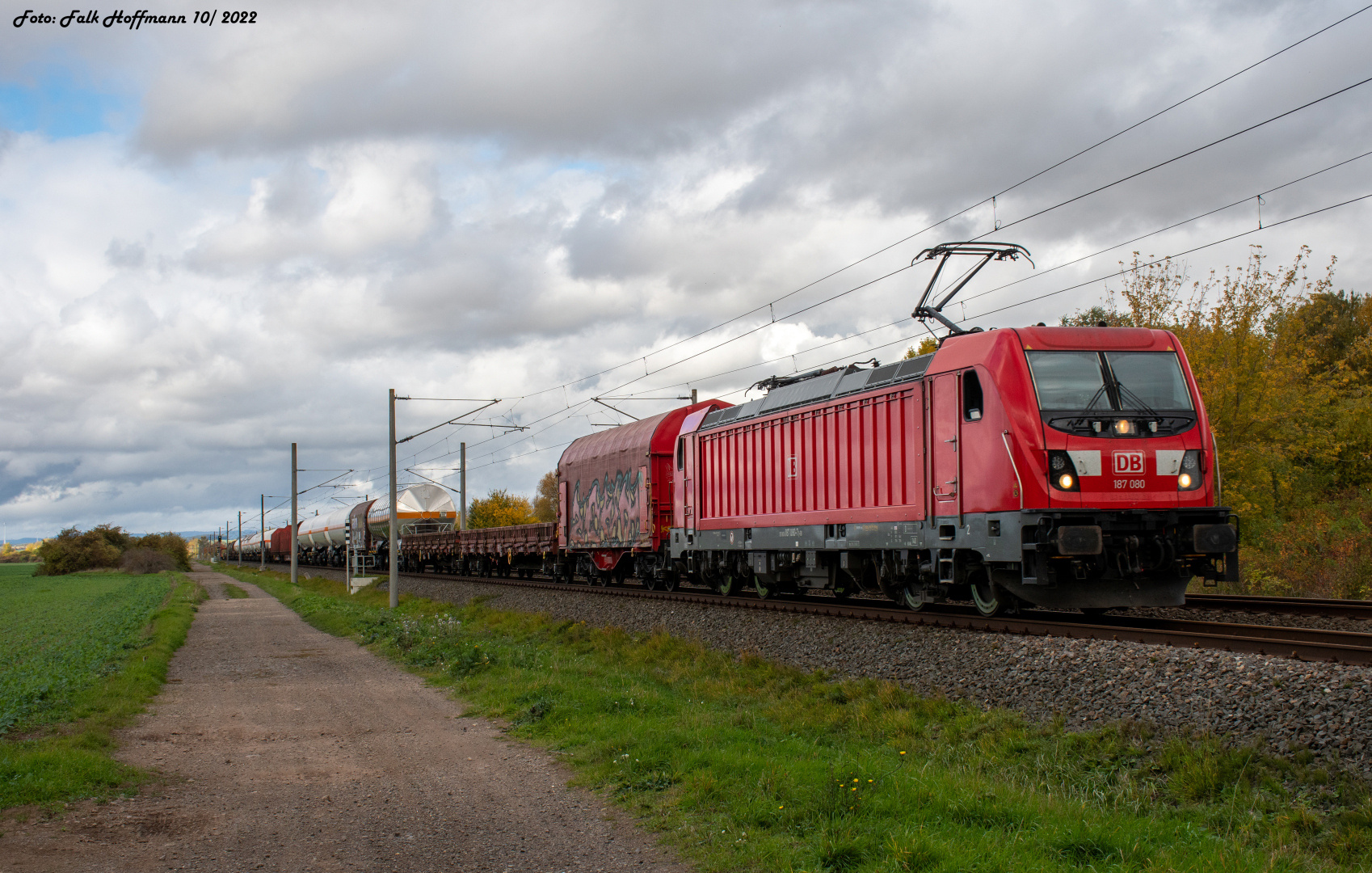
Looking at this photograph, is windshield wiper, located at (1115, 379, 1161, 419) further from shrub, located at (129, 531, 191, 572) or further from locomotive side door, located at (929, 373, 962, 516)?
shrub, located at (129, 531, 191, 572)

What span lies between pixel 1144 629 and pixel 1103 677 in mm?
2553

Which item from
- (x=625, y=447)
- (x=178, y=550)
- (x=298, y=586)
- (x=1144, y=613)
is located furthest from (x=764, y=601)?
(x=178, y=550)

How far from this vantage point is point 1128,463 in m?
11.8

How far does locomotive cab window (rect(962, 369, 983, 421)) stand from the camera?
1280cm

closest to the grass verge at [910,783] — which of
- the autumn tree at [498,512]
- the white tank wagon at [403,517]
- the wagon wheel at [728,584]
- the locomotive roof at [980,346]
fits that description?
the locomotive roof at [980,346]

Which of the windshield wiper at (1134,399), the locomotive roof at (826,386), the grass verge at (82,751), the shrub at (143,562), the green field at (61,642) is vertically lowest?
the shrub at (143,562)

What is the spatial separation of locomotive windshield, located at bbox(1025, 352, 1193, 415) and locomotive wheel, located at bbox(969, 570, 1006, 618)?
8.70 feet

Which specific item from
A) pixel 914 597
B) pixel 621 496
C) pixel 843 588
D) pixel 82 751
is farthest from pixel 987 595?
pixel 621 496

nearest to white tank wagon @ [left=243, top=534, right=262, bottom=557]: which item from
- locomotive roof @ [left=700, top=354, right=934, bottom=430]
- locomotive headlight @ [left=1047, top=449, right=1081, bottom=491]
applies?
locomotive roof @ [left=700, top=354, right=934, bottom=430]

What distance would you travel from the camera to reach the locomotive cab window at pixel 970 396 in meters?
12.8

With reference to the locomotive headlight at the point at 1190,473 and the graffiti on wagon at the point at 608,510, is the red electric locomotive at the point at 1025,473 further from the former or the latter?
the graffiti on wagon at the point at 608,510

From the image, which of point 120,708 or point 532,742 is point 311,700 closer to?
point 120,708

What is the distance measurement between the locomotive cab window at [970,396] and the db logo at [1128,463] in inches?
69.5

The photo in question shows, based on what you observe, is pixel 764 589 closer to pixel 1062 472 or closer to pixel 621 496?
pixel 621 496
